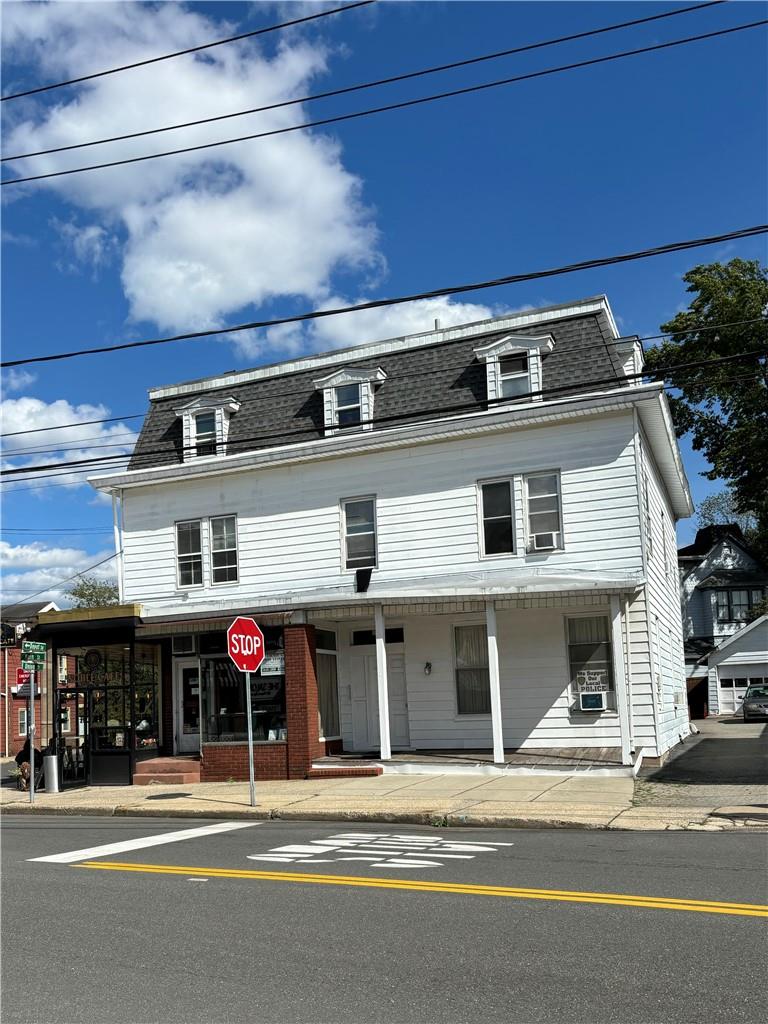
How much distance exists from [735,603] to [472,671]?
41.4 metres

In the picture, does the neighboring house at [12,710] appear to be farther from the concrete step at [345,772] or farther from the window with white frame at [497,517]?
the window with white frame at [497,517]

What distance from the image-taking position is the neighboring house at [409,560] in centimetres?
2009

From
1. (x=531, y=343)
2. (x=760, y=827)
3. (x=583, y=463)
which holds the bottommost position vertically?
(x=760, y=827)

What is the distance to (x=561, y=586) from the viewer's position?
1894cm

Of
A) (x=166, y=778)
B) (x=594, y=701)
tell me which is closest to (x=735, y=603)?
(x=594, y=701)

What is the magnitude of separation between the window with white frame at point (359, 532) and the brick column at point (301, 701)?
2.39 meters

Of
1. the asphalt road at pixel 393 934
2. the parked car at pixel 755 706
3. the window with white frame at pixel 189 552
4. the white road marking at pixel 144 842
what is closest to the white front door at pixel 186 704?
the window with white frame at pixel 189 552

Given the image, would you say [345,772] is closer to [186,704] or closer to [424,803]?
[424,803]

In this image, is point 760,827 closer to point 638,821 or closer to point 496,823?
point 638,821

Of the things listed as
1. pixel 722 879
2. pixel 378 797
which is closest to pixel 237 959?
pixel 722 879

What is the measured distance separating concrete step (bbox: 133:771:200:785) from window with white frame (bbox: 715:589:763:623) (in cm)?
4452

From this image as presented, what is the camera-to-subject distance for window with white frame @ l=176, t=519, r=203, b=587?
2427cm

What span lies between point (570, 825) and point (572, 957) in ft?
22.6

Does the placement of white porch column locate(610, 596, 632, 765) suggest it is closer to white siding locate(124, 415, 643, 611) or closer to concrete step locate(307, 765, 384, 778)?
white siding locate(124, 415, 643, 611)
